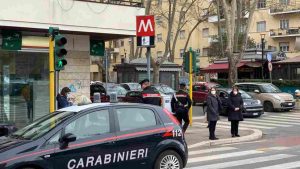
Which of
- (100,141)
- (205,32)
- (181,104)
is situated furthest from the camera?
(205,32)

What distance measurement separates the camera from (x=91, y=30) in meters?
15.5

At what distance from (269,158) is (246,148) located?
2028 mm

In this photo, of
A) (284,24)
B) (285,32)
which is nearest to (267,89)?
(285,32)

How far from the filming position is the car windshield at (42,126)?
24.1 ft

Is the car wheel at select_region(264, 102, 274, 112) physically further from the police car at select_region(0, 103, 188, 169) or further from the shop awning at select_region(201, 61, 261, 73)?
the police car at select_region(0, 103, 188, 169)

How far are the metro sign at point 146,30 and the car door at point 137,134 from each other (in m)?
5.20

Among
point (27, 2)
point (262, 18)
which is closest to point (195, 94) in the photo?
point (27, 2)

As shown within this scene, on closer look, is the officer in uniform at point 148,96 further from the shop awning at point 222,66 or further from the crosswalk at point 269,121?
the shop awning at point 222,66

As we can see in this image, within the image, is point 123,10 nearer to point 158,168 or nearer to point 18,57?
point 18,57

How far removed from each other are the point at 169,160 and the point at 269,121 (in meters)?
14.2

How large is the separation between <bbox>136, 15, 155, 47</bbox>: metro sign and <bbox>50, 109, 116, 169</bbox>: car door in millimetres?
5685

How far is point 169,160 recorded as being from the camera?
8.33m

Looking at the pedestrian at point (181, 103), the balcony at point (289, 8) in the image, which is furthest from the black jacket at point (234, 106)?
the balcony at point (289, 8)

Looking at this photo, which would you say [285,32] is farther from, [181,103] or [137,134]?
[137,134]
